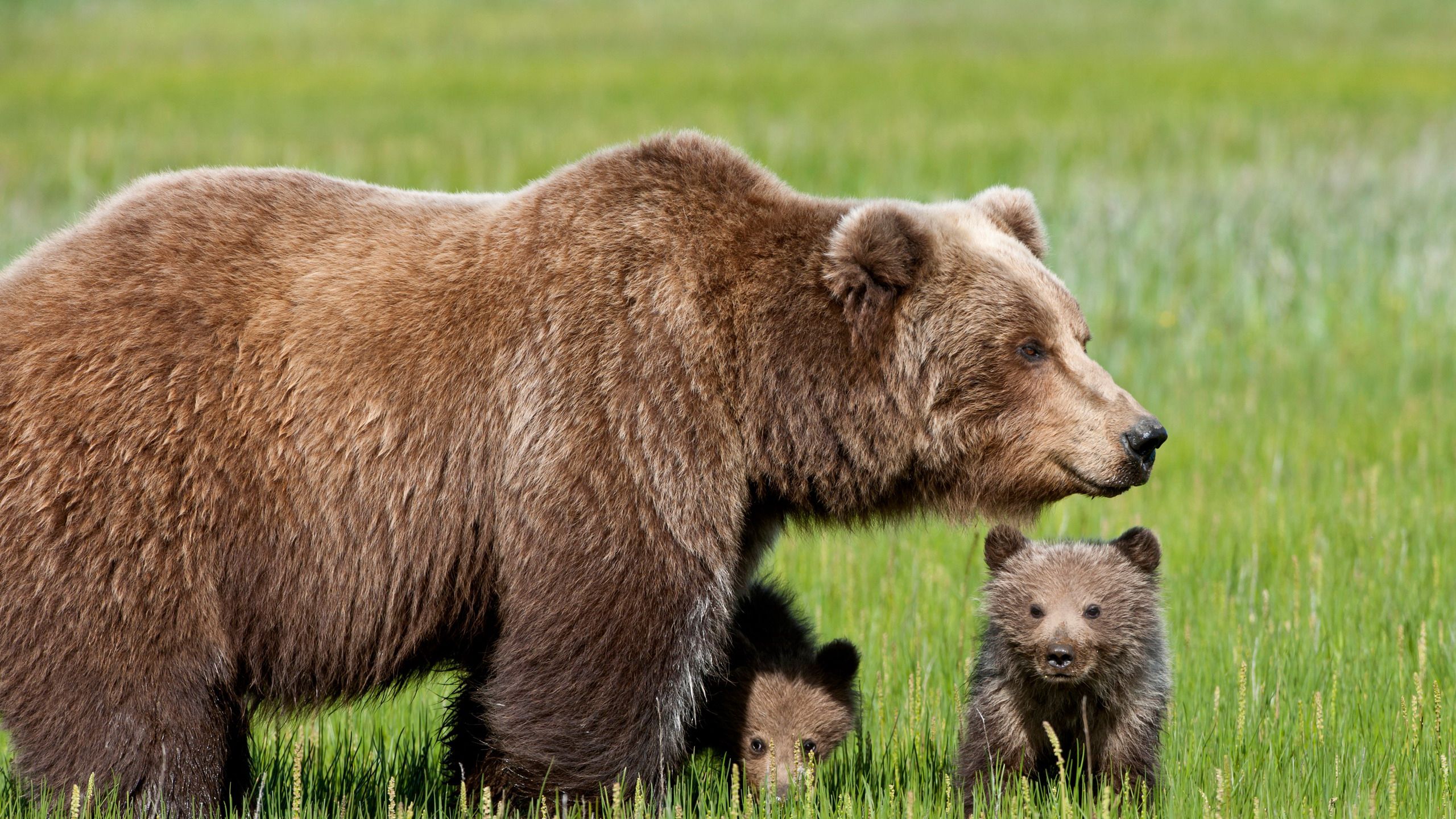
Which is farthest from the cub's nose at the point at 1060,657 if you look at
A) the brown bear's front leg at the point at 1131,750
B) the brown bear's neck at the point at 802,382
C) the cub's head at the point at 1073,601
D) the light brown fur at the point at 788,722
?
the light brown fur at the point at 788,722

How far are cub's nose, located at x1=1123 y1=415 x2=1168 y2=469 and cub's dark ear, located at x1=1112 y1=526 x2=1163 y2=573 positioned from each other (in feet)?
1.10

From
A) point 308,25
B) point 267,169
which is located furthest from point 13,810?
point 308,25

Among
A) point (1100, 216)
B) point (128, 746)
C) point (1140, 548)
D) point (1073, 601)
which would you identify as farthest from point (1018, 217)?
point (1100, 216)

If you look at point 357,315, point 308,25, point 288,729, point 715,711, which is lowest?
point 288,729

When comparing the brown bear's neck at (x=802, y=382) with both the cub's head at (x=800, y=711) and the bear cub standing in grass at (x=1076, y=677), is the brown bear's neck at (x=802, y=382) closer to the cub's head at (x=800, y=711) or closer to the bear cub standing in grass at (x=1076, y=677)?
the bear cub standing in grass at (x=1076, y=677)

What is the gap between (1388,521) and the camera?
8086 millimetres

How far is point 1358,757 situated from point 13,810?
14.0 feet

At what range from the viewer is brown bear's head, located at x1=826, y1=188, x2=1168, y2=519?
4.96 meters

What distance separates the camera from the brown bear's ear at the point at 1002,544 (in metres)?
5.09

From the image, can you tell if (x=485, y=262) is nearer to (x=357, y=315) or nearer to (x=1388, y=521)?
(x=357, y=315)

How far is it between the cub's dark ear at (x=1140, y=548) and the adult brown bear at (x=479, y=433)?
0.26m

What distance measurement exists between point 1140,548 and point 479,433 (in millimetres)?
2144

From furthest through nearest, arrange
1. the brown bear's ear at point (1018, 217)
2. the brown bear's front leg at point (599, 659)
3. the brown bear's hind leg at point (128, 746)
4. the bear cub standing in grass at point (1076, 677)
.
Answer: the brown bear's ear at point (1018, 217) < the bear cub standing in grass at point (1076, 677) < the brown bear's front leg at point (599, 659) < the brown bear's hind leg at point (128, 746)

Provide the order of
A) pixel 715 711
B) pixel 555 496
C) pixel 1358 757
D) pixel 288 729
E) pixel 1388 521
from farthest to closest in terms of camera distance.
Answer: pixel 1388 521 < pixel 288 729 < pixel 715 711 < pixel 1358 757 < pixel 555 496
